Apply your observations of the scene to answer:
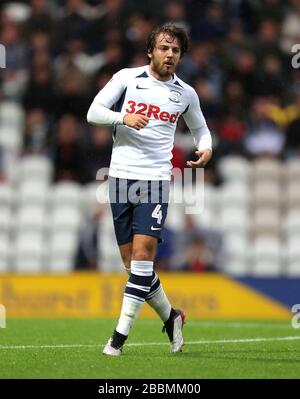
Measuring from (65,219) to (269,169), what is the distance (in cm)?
355

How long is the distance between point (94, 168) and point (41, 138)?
1.35 m

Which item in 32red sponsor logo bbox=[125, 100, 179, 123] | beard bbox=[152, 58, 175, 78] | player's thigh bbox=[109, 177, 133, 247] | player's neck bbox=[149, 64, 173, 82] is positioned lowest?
player's thigh bbox=[109, 177, 133, 247]

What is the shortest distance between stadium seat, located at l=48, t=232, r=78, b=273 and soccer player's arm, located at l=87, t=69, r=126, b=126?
338 inches

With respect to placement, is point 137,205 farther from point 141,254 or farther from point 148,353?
point 148,353

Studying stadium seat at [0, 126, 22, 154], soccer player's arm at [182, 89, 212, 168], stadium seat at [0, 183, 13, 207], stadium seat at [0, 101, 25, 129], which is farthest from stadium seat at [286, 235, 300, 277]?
soccer player's arm at [182, 89, 212, 168]

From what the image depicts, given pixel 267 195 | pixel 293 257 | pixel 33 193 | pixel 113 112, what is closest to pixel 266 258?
pixel 293 257

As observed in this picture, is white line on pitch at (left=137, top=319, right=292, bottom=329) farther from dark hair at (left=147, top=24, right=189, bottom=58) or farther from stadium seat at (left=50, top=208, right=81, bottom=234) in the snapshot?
stadium seat at (left=50, top=208, right=81, bottom=234)

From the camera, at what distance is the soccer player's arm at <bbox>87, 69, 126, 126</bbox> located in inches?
340

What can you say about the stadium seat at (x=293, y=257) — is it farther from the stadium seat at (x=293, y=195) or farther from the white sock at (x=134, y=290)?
the white sock at (x=134, y=290)

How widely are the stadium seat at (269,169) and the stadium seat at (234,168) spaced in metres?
0.18

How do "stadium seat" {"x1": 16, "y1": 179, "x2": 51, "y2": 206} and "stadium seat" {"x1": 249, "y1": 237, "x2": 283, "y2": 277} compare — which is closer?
"stadium seat" {"x1": 249, "y1": 237, "x2": 283, "y2": 277}

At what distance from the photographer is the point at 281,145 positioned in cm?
1841

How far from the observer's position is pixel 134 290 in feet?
28.4
